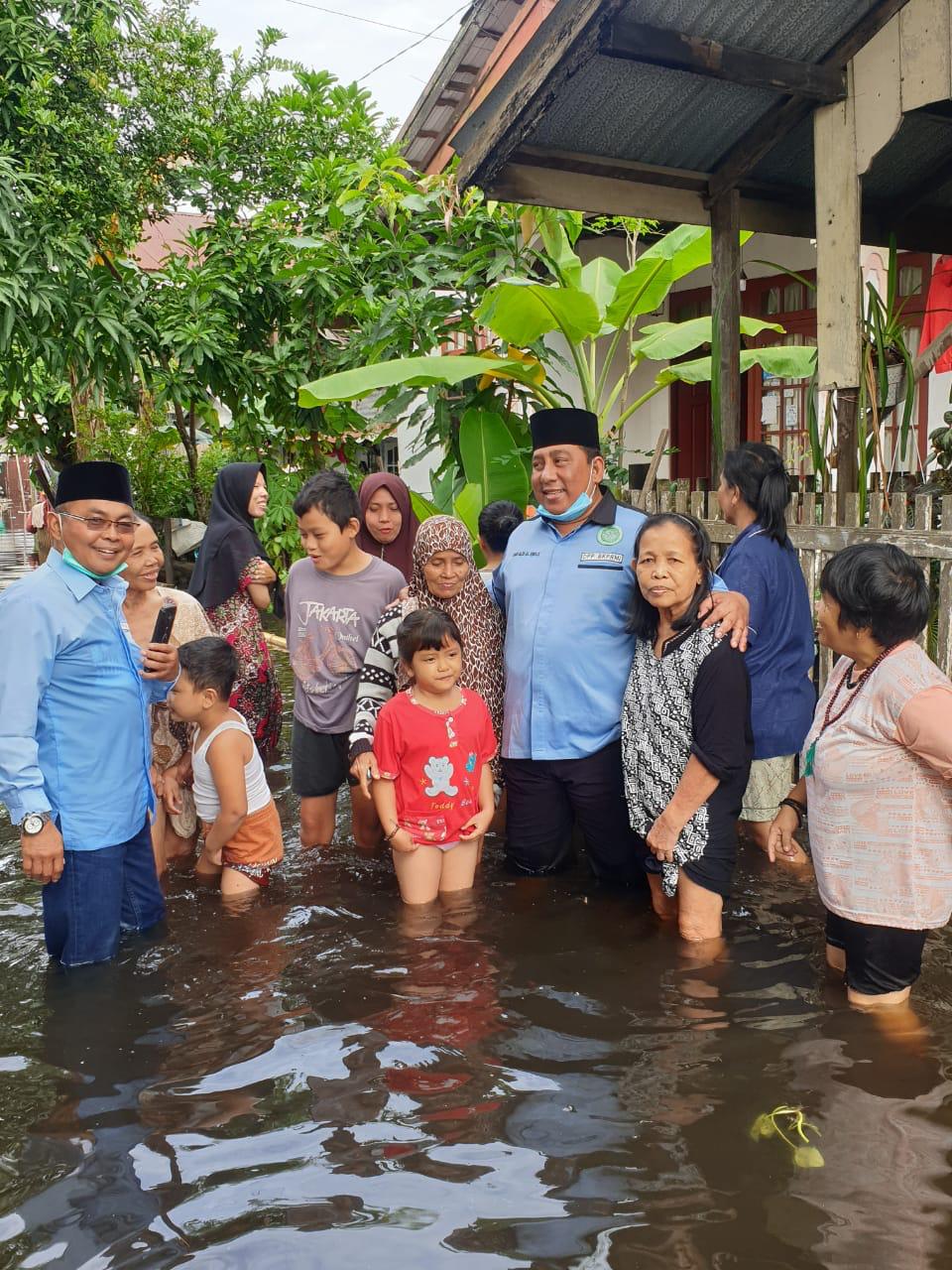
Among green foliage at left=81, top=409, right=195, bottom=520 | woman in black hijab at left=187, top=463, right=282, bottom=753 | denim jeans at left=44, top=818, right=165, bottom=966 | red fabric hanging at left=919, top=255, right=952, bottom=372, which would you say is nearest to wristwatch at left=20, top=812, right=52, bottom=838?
denim jeans at left=44, top=818, right=165, bottom=966

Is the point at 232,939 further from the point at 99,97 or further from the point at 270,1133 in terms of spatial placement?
the point at 99,97

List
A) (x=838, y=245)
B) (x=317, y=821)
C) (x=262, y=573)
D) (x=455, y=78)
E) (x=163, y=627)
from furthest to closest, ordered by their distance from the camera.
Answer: (x=455, y=78) → (x=262, y=573) → (x=317, y=821) → (x=838, y=245) → (x=163, y=627)

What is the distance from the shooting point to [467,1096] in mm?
3090

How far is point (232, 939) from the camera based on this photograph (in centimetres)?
433

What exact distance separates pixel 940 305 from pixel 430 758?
6.60 metres

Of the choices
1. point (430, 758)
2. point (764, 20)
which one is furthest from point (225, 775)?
point (764, 20)

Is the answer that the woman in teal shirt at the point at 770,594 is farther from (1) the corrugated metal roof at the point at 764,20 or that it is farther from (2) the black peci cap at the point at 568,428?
(1) the corrugated metal roof at the point at 764,20

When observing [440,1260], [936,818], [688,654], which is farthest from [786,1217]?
[688,654]

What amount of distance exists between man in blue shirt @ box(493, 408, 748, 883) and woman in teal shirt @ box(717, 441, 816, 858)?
24.4 inches

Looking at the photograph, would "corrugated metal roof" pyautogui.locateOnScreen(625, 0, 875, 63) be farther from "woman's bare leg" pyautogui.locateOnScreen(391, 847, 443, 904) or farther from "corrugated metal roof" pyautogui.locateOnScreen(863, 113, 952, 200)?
"woman's bare leg" pyautogui.locateOnScreen(391, 847, 443, 904)

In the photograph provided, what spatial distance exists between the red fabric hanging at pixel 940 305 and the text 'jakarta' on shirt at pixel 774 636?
4.31 metres

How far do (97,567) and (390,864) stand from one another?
2.37 metres

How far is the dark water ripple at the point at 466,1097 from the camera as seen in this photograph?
2.47m

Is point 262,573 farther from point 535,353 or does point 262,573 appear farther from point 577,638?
point 535,353
